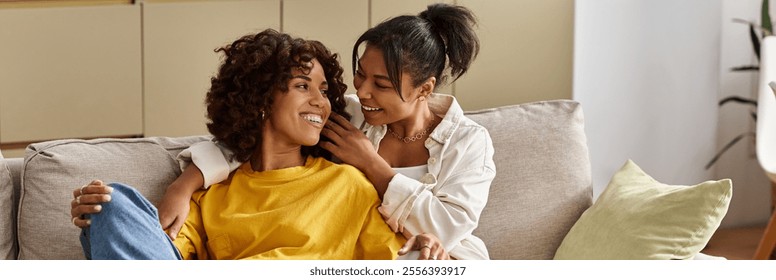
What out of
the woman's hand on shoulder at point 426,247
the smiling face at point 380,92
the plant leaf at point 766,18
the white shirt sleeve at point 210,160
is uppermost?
the plant leaf at point 766,18

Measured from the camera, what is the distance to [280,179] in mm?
2061

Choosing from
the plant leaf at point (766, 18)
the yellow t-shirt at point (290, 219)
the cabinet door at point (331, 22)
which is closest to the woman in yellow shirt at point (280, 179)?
the yellow t-shirt at point (290, 219)

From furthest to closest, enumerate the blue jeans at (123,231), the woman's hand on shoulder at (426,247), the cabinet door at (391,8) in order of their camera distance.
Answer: the cabinet door at (391,8), the woman's hand on shoulder at (426,247), the blue jeans at (123,231)

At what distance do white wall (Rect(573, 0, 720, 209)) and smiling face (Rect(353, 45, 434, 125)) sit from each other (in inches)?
81.1

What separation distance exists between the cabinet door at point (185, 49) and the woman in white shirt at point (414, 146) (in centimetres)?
155

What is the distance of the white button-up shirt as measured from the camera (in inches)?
78.5

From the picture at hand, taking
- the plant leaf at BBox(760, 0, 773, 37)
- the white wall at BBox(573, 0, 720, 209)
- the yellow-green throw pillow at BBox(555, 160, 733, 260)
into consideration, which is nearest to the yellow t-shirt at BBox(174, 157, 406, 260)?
the yellow-green throw pillow at BBox(555, 160, 733, 260)

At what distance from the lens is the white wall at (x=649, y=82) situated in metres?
4.03

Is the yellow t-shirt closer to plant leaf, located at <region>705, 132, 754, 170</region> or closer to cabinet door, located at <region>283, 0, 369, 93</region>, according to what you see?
cabinet door, located at <region>283, 0, 369, 93</region>

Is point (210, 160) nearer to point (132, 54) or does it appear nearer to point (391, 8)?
point (132, 54)

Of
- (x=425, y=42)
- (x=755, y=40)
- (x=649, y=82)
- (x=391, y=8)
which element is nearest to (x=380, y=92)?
(x=425, y=42)

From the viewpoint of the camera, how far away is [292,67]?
2.06m

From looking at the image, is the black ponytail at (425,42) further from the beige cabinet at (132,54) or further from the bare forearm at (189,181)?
the beige cabinet at (132,54)
